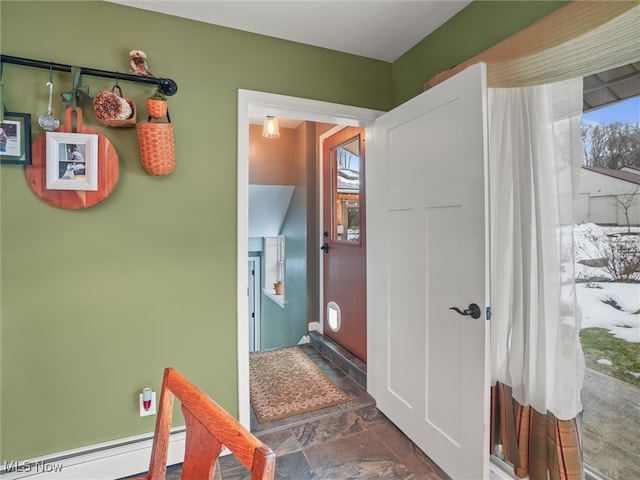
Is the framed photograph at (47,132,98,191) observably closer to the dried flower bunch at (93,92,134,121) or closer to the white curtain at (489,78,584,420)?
the dried flower bunch at (93,92,134,121)

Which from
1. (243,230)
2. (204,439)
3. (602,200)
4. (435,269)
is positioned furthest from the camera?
(243,230)

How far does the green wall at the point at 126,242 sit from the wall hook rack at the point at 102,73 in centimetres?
5

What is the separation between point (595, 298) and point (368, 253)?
1268mm

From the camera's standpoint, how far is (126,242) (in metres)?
1.70

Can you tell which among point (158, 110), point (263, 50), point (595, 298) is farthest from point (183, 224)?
point (595, 298)

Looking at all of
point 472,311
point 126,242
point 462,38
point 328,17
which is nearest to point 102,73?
point 126,242

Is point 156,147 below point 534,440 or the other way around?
the other way around

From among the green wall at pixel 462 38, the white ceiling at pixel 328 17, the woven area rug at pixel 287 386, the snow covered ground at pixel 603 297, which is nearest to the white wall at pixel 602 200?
the snow covered ground at pixel 603 297

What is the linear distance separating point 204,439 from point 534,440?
1.42 metres

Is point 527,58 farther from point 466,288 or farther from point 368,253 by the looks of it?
point 368,253

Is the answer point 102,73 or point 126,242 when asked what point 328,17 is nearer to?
point 102,73

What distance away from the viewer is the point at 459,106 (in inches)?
59.4

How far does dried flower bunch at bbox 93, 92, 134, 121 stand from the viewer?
1513 millimetres

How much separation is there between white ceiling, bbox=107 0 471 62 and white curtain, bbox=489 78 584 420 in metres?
0.65
